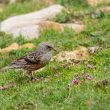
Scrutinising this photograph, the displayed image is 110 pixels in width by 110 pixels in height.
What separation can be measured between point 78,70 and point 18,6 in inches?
315

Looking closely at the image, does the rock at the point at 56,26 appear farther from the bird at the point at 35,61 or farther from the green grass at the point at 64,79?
the bird at the point at 35,61

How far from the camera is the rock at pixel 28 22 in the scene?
15594mm

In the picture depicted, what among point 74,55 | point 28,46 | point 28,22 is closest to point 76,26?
point 28,22

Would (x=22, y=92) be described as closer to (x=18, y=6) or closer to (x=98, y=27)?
(x=98, y=27)

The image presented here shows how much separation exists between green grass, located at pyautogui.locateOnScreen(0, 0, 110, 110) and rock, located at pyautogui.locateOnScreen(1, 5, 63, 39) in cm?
29

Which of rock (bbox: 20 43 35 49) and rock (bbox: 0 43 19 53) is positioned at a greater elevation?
rock (bbox: 20 43 35 49)

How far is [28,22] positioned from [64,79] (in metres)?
5.44

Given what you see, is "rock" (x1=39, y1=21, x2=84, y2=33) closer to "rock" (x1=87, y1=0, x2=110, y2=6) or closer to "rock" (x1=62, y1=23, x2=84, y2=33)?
"rock" (x1=62, y1=23, x2=84, y2=33)

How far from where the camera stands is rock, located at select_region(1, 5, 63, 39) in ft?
51.2

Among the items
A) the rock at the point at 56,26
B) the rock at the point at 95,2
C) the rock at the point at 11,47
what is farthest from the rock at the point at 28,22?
the rock at the point at 95,2

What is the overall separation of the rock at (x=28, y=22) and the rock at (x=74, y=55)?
7.69 ft

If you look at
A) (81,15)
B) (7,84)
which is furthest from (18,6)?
(7,84)

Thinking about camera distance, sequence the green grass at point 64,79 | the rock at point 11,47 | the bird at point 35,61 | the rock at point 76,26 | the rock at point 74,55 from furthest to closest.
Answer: the rock at point 76,26 → the rock at point 11,47 → the rock at point 74,55 → the bird at point 35,61 → the green grass at point 64,79

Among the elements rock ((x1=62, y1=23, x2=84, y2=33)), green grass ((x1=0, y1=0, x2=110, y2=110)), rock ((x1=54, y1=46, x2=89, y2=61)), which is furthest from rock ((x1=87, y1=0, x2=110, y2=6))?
rock ((x1=54, y1=46, x2=89, y2=61))
